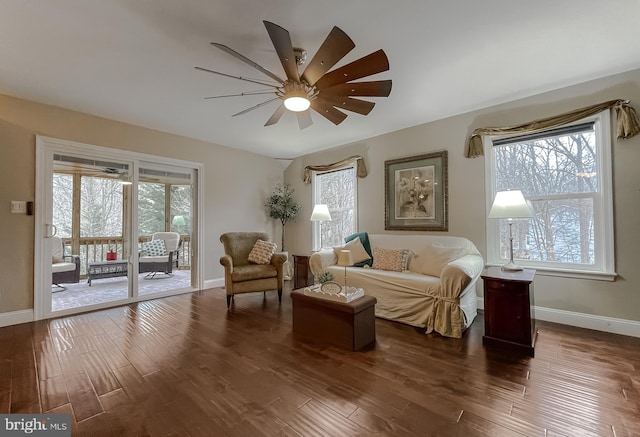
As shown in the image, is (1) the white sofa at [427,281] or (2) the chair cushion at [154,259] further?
(2) the chair cushion at [154,259]

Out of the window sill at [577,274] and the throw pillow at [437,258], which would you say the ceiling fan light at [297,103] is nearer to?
the throw pillow at [437,258]

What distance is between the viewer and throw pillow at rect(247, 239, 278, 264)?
413cm

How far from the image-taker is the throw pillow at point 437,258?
325 cm

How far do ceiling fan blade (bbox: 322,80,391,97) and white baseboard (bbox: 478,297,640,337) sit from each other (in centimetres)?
305

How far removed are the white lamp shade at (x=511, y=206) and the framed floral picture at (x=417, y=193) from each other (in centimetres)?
98

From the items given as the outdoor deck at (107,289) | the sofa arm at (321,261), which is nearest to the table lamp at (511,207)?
the sofa arm at (321,261)

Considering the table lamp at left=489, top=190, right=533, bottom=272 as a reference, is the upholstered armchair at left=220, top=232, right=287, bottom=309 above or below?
below

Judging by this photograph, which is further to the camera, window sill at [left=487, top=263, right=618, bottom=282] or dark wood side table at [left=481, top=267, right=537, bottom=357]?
window sill at [left=487, top=263, right=618, bottom=282]

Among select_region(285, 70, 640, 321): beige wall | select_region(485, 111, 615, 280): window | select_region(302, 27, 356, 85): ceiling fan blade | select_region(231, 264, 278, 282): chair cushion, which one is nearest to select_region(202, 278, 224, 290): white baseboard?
select_region(231, 264, 278, 282): chair cushion

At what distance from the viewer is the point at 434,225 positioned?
3.90 meters

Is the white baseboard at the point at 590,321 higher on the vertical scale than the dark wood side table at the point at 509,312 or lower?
lower

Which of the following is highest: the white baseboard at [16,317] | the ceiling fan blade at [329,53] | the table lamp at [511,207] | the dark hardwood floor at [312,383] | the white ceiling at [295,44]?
the white ceiling at [295,44]

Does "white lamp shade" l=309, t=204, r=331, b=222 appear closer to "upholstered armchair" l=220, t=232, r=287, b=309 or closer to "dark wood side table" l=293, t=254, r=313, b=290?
"dark wood side table" l=293, t=254, r=313, b=290

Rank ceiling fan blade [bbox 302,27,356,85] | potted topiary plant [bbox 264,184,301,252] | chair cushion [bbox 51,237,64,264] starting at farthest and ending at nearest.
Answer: potted topiary plant [bbox 264,184,301,252], chair cushion [bbox 51,237,64,264], ceiling fan blade [bbox 302,27,356,85]
